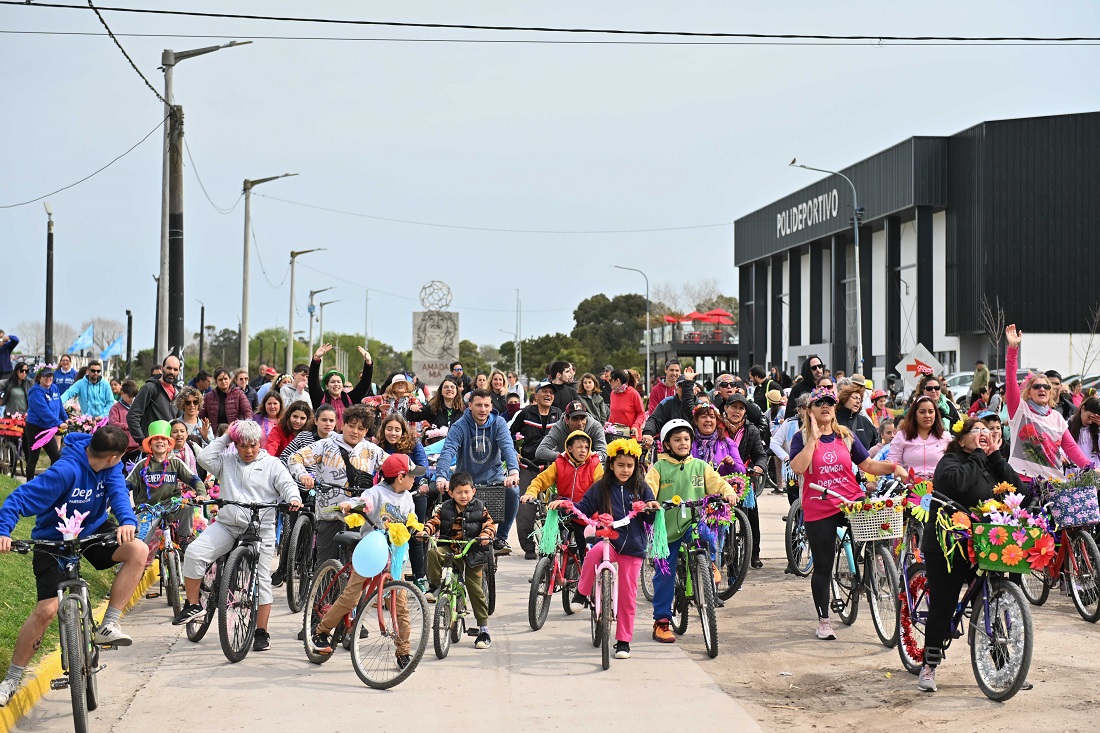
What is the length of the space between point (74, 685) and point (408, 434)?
4.18 m

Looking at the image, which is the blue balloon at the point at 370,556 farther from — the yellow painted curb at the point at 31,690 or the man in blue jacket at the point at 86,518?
the yellow painted curb at the point at 31,690

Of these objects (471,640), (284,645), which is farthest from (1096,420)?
(284,645)

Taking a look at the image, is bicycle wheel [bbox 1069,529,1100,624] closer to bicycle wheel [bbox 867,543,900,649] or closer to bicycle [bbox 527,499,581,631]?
bicycle wheel [bbox 867,543,900,649]

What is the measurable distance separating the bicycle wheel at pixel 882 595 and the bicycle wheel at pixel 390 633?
340 cm

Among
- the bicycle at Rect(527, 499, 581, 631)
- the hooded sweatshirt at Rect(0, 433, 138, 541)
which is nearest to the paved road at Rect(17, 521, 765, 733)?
the bicycle at Rect(527, 499, 581, 631)

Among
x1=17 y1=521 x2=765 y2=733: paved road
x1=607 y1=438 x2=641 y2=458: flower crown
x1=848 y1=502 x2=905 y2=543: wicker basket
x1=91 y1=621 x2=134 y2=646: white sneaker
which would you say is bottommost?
x1=17 y1=521 x2=765 y2=733: paved road

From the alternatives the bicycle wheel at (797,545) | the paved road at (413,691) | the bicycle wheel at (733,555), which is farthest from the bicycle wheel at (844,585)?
the bicycle wheel at (797,545)

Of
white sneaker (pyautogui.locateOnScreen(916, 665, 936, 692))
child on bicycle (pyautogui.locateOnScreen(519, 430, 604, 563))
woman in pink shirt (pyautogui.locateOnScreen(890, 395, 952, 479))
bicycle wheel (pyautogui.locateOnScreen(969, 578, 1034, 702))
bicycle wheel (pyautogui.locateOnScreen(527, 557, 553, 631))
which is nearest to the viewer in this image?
bicycle wheel (pyautogui.locateOnScreen(969, 578, 1034, 702))

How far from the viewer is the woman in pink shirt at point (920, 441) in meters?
10.4

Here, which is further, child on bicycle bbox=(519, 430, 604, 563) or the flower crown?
child on bicycle bbox=(519, 430, 604, 563)

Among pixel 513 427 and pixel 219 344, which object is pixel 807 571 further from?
pixel 219 344

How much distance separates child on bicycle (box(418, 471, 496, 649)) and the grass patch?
2702 mm

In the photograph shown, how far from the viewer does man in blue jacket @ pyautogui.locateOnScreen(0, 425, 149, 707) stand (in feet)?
23.3

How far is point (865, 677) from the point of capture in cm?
859
